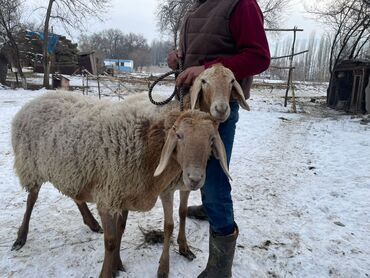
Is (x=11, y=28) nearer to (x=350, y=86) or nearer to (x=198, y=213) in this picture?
(x=350, y=86)

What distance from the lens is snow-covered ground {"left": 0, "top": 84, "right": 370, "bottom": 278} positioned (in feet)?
9.53

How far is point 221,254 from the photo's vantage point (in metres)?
2.55

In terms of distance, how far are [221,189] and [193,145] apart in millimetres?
602

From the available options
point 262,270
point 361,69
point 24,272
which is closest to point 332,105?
point 361,69

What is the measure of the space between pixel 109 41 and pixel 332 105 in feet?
237

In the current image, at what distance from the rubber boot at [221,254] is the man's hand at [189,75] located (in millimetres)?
1217

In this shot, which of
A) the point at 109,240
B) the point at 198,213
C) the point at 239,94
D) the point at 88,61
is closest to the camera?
A: the point at 239,94

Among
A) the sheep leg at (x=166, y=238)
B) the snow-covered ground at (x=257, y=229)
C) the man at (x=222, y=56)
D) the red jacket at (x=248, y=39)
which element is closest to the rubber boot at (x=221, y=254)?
the man at (x=222, y=56)

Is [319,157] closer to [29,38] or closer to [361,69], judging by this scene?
[361,69]

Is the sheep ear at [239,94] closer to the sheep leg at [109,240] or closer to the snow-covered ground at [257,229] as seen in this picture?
the sheep leg at [109,240]

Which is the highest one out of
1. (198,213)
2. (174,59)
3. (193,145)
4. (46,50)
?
(46,50)

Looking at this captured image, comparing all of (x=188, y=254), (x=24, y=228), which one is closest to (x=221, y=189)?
(x=188, y=254)

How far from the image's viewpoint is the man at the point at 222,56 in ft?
7.08

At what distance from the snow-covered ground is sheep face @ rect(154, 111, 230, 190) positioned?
1320mm
